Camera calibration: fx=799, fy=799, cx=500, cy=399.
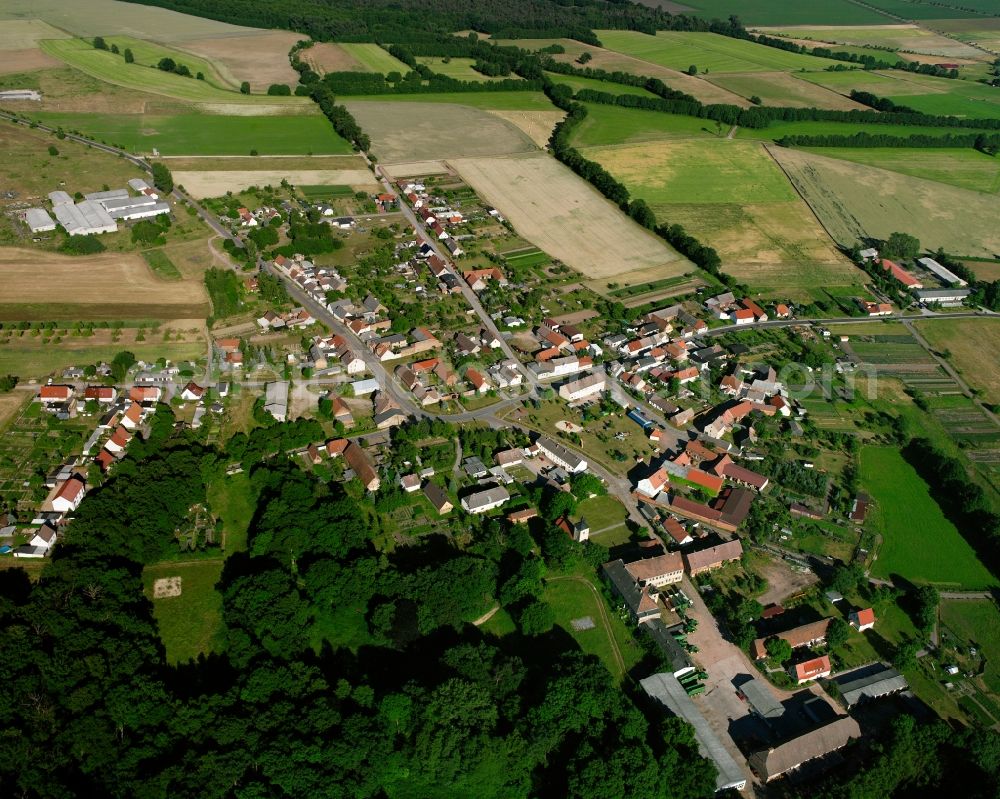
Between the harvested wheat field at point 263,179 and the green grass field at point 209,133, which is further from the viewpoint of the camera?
the green grass field at point 209,133

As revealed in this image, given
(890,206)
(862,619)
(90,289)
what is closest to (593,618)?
(862,619)

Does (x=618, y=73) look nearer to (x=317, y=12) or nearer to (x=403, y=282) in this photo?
(x=317, y=12)

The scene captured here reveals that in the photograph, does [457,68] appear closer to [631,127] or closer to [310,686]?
[631,127]

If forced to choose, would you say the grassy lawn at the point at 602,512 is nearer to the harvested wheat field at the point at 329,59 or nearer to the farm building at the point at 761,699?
the farm building at the point at 761,699

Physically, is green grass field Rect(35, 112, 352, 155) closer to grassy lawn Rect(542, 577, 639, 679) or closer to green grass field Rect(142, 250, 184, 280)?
green grass field Rect(142, 250, 184, 280)

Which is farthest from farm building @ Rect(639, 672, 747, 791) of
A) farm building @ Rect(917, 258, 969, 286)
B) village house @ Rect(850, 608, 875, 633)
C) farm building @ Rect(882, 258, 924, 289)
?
farm building @ Rect(917, 258, 969, 286)

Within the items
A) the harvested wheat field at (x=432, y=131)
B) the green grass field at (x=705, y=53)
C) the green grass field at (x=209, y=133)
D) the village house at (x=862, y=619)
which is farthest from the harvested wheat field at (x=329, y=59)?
the village house at (x=862, y=619)
